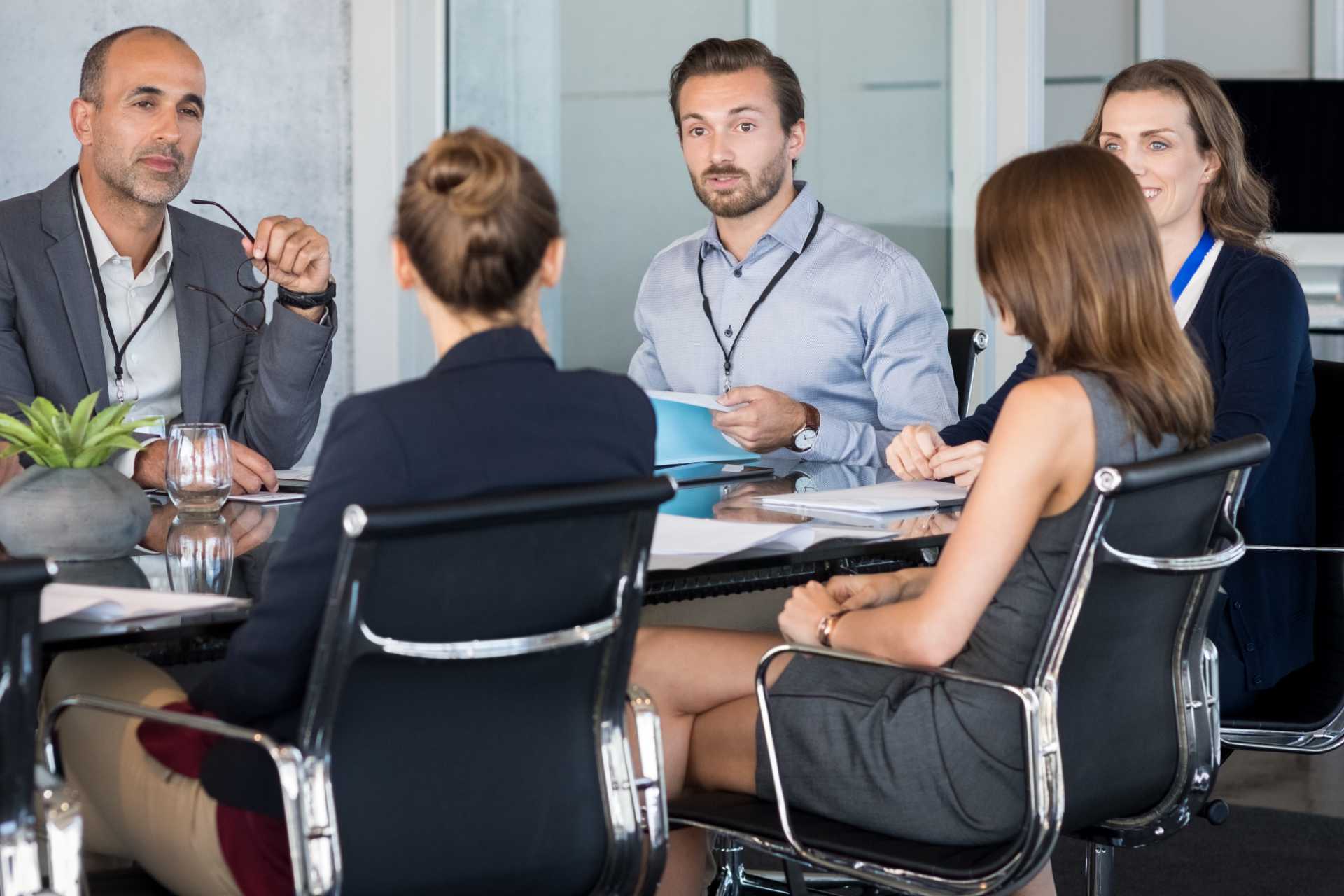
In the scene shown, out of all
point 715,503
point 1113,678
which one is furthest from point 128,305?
point 1113,678

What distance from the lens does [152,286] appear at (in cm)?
324

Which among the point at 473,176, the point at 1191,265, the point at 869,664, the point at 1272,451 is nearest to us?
the point at 473,176

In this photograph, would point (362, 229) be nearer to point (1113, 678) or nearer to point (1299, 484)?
point (1299, 484)

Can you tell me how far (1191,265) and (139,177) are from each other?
2.04 metres

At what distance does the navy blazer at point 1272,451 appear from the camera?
7.47ft

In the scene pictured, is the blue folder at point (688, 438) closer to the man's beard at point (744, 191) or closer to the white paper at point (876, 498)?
the white paper at point (876, 498)

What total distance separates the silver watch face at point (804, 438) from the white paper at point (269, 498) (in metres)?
0.88

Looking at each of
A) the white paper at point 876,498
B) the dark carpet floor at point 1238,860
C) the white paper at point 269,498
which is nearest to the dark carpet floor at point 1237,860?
the dark carpet floor at point 1238,860

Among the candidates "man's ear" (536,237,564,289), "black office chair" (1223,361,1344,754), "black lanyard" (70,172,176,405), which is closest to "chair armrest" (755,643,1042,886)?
"man's ear" (536,237,564,289)

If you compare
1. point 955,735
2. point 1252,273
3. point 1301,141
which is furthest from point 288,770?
point 1301,141

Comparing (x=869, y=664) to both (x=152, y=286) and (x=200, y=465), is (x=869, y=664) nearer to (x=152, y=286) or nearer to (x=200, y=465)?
(x=200, y=465)

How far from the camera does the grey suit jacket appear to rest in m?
2.92

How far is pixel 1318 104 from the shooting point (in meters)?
6.80

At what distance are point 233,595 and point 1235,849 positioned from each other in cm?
249
